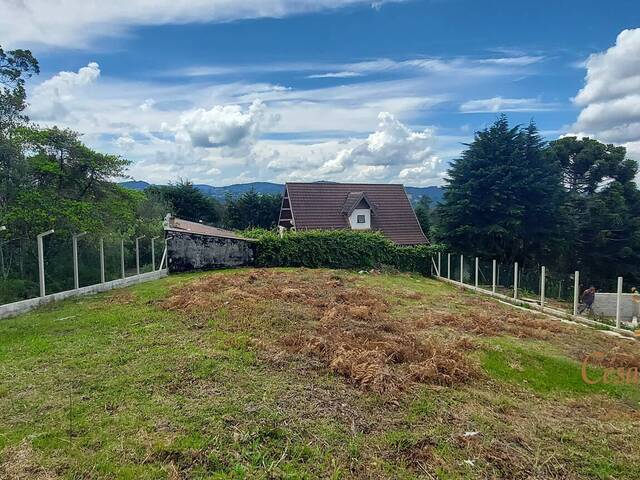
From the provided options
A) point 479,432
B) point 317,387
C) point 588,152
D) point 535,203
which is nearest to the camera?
point 479,432

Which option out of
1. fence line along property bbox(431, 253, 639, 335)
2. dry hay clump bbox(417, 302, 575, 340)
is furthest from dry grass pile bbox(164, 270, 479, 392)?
fence line along property bbox(431, 253, 639, 335)

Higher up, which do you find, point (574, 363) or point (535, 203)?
point (535, 203)

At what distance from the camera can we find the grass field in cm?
331

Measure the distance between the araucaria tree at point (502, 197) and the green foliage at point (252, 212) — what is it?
18492 millimetres

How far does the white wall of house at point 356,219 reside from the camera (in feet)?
84.8

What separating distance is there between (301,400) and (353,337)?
7.77ft

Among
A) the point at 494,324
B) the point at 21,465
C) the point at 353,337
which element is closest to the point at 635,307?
the point at 494,324

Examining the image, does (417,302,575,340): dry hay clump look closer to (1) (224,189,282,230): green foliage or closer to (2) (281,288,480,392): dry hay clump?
(2) (281,288,480,392): dry hay clump

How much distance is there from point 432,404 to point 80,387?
382cm

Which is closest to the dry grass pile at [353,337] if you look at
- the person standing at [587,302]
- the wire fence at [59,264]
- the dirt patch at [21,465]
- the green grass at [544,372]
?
the green grass at [544,372]

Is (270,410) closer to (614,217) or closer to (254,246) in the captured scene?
(254,246)

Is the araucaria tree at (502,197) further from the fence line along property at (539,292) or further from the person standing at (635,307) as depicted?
the person standing at (635,307)

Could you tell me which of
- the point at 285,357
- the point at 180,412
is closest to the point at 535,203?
the point at 285,357

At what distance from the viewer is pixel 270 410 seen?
4035 millimetres
